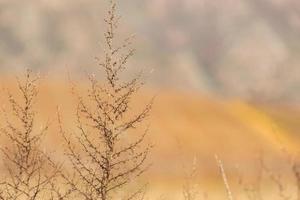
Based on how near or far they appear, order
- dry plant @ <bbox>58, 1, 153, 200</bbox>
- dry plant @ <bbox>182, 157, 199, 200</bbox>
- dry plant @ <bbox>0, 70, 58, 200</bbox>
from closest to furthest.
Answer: dry plant @ <bbox>58, 1, 153, 200</bbox> < dry plant @ <bbox>0, 70, 58, 200</bbox> < dry plant @ <bbox>182, 157, 199, 200</bbox>

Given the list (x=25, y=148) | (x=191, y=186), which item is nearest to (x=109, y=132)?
(x=25, y=148)

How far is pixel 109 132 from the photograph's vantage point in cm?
1131

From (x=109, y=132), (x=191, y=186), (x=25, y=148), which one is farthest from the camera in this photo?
(x=191, y=186)

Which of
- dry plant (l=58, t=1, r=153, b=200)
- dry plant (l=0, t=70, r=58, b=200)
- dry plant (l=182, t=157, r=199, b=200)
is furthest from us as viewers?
dry plant (l=182, t=157, r=199, b=200)

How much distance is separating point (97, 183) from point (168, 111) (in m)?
124

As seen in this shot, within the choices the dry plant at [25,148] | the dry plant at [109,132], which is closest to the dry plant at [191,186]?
the dry plant at [109,132]

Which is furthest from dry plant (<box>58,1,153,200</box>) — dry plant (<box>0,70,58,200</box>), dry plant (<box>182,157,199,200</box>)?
dry plant (<box>182,157,199,200</box>)

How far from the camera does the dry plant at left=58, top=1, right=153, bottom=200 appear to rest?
11.2 m

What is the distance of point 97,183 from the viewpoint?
1123 cm

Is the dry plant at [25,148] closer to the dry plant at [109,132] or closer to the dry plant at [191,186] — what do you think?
the dry plant at [109,132]

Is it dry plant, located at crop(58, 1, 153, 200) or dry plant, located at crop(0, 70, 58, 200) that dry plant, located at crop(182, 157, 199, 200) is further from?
dry plant, located at crop(0, 70, 58, 200)

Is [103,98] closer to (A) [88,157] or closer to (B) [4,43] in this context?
(A) [88,157]

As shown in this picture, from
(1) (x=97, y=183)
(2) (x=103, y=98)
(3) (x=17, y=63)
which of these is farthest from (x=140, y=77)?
(3) (x=17, y=63)

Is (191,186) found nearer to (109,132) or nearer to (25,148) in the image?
(109,132)
